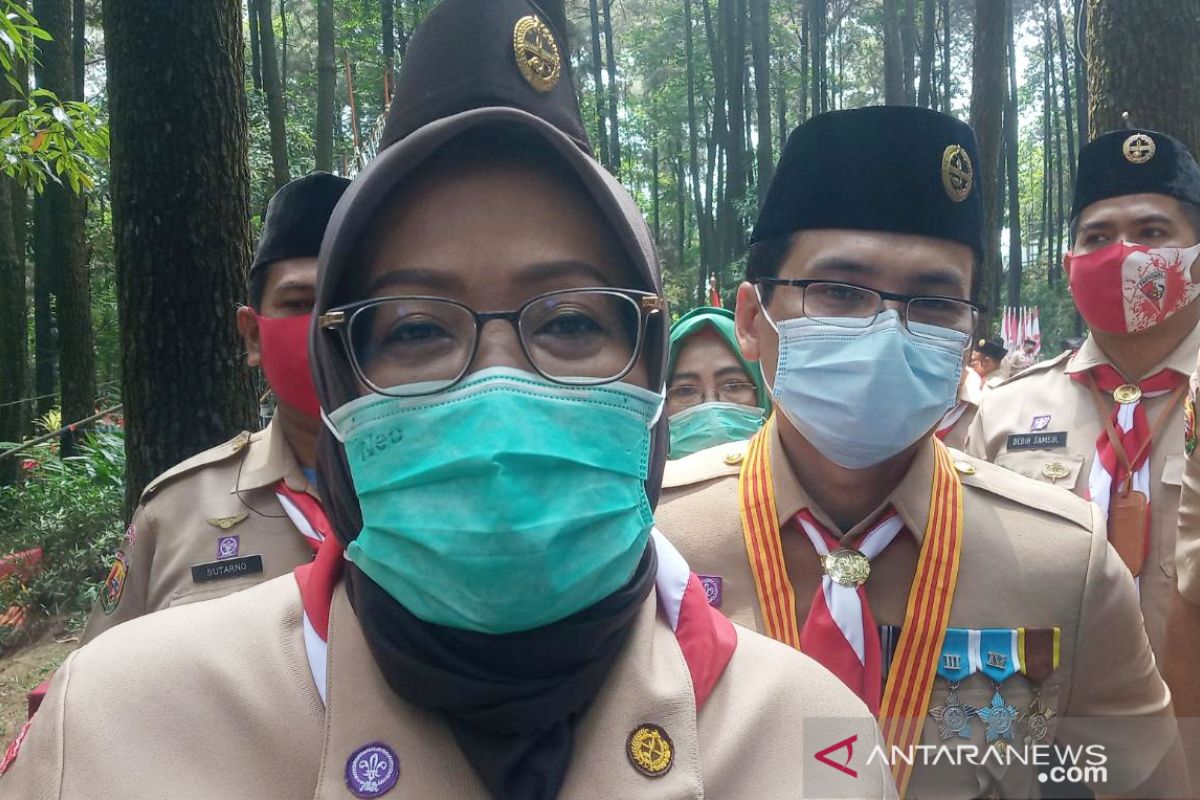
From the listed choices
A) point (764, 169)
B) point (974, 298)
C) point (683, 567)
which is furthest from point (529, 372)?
point (764, 169)

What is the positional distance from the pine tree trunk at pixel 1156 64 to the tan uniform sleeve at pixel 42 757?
5.51 m

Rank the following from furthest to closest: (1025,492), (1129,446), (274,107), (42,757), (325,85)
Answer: (325,85) → (274,107) → (1129,446) → (1025,492) → (42,757)

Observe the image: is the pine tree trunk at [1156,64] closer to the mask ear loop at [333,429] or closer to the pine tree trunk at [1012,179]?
the mask ear loop at [333,429]

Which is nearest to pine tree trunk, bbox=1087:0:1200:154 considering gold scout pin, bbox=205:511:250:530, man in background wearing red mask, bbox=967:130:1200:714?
man in background wearing red mask, bbox=967:130:1200:714

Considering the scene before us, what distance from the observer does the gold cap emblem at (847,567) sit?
2.10m

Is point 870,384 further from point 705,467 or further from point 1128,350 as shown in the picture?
point 1128,350

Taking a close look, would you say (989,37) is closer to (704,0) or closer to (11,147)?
(11,147)

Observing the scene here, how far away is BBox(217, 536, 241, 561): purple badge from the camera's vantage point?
3038 mm

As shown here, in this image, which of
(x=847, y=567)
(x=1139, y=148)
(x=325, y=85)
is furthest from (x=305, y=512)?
(x=325, y=85)

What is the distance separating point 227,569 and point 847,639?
201 centimetres

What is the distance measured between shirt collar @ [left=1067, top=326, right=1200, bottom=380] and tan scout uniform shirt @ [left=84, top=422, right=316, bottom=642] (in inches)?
124

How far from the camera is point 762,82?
87.2 feet

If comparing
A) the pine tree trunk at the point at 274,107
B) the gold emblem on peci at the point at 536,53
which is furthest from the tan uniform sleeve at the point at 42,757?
the pine tree trunk at the point at 274,107

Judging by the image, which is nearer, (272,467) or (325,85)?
(272,467)
